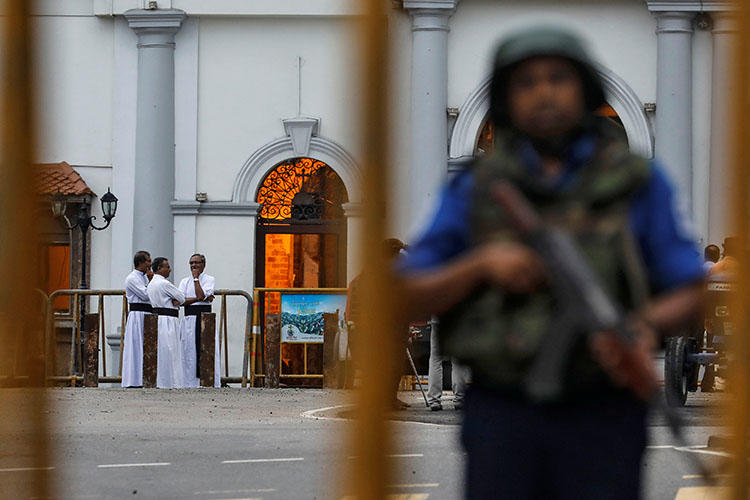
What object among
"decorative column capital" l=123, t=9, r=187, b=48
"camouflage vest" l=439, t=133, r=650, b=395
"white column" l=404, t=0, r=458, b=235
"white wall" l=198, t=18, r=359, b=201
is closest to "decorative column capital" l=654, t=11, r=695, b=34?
"white column" l=404, t=0, r=458, b=235

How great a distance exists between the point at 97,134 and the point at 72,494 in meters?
15.4

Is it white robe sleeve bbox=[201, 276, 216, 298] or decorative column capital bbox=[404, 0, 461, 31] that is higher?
decorative column capital bbox=[404, 0, 461, 31]

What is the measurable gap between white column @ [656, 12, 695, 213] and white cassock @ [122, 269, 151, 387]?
7258 millimetres

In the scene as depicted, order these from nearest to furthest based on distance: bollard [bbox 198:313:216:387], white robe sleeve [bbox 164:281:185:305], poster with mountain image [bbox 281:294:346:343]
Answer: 1. white robe sleeve [bbox 164:281:185:305]
2. bollard [bbox 198:313:216:387]
3. poster with mountain image [bbox 281:294:346:343]

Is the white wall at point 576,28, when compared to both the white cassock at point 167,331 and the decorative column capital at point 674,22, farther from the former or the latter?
the white cassock at point 167,331

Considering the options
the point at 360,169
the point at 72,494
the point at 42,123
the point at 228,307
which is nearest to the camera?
the point at 360,169

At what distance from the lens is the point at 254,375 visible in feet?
64.8

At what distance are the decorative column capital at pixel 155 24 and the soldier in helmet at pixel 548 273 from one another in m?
20.7

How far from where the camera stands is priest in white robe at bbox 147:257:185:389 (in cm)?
1828

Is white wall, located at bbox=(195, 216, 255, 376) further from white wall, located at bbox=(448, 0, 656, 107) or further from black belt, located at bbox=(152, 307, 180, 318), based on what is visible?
black belt, located at bbox=(152, 307, 180, 318)

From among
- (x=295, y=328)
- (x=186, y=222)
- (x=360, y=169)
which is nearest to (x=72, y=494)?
(x=360, y=169)

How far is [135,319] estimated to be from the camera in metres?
18.6

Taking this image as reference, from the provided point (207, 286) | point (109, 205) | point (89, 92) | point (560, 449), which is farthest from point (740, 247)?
point (89, 92)

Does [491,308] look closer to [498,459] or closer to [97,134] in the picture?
[498,459]
